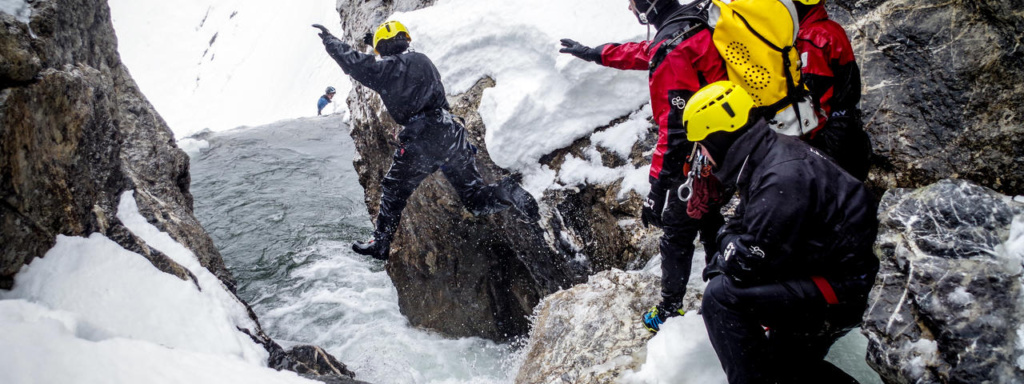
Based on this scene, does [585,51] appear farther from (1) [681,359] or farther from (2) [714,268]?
(1) [681,359]

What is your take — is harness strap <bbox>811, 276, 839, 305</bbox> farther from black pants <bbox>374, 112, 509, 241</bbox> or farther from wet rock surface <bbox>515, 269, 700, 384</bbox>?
black pants <bbox>374, 112, 509, 241</bbox>

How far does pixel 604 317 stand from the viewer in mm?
3631

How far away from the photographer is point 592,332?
356cm

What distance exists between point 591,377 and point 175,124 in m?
40.0

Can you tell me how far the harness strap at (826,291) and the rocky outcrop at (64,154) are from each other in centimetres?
293

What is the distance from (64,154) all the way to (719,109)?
4009 mm

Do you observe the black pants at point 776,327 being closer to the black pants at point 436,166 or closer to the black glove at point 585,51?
the black glove at point 585,51

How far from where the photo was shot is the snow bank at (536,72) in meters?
4.78

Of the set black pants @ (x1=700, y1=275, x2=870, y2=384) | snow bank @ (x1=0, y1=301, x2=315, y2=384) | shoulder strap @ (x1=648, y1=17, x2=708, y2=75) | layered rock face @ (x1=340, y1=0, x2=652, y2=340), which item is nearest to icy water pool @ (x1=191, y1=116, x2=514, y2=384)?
layered rock face @ (x1=340, y1=0, x2=652, y2=340)

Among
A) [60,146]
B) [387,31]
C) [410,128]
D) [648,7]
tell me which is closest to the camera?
[648,7]

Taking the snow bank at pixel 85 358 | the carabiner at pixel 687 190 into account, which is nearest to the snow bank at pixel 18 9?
the snow bank at pixel 85 358

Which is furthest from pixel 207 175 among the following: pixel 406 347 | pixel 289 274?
pixel 406 347

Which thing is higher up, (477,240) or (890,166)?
(890,166)

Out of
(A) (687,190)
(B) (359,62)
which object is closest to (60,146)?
(B) (359,62)
